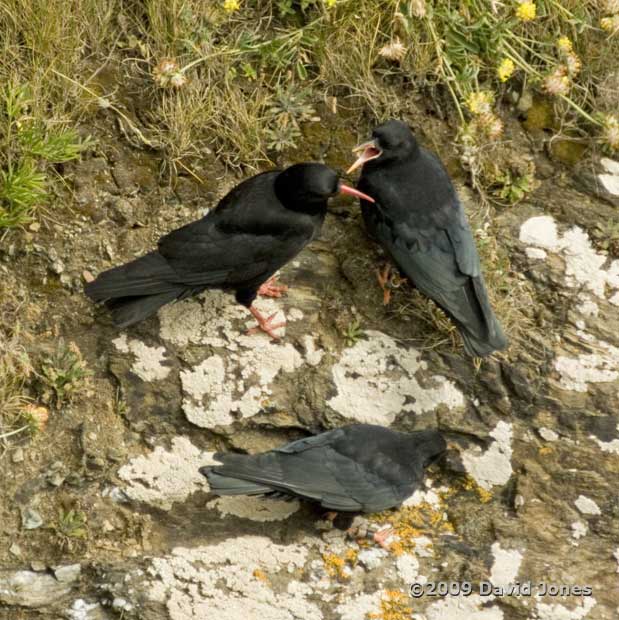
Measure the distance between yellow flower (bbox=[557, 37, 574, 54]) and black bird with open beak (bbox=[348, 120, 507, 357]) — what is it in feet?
3.77

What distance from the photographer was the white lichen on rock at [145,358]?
529 cm

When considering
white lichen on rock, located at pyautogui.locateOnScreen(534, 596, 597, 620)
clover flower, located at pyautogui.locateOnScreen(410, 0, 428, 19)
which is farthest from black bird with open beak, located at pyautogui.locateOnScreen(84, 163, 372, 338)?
white lichen on rock, located at pyautogui.locateOnScreen(534, 596, 597, 620)

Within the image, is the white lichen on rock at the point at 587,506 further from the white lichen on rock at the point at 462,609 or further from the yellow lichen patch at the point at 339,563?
the yellow lichen patch at the point at 339,563

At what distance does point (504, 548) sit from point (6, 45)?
382cm

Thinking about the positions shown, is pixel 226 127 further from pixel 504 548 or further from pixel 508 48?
pixel 504 548

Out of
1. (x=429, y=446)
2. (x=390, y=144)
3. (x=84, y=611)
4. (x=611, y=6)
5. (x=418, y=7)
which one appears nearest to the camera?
(x=84, y=611)

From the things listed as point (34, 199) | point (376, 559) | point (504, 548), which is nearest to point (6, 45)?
point (34, 199)

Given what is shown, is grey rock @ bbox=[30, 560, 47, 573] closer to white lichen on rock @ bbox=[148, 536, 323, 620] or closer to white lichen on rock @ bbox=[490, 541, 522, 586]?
white lichen on rock @ bbox=[148, 536, 323, 620]

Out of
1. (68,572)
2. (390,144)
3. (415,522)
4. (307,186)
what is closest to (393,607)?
(415,522)

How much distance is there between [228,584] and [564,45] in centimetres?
380

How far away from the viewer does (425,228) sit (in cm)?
560

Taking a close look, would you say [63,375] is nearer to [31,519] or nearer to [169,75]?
[31,519]

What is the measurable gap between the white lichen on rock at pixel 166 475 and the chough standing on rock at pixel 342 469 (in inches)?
10.3

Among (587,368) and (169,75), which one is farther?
(169,75)
